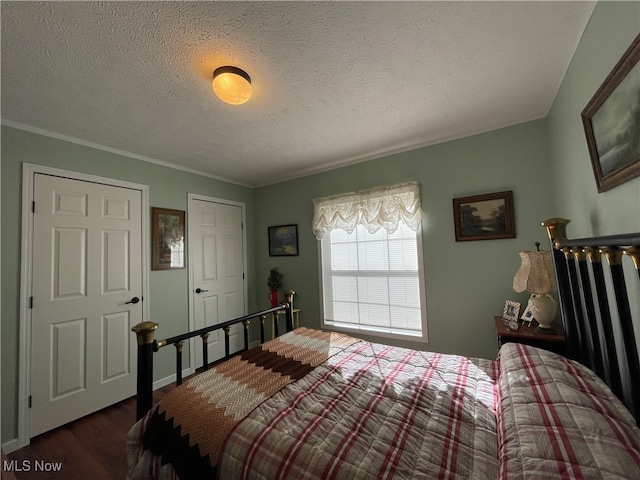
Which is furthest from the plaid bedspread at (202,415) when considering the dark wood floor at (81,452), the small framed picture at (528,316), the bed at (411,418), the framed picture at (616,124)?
the framed picture at (616,124)

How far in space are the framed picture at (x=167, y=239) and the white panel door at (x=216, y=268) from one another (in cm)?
13

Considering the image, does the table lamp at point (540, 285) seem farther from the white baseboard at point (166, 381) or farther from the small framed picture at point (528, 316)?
the white baseboard at point (166, 381)

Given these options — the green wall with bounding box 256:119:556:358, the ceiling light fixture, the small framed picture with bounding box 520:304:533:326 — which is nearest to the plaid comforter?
the small framed picture with bounding box 520:304:533:326

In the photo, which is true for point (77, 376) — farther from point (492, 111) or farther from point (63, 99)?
point (492, 111)

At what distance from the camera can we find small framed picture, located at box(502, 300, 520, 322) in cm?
194

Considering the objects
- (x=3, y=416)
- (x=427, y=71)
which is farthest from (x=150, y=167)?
(x=427, y=71)

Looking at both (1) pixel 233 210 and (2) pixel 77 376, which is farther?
(1) pixel 233 210

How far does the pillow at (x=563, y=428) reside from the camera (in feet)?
1.95

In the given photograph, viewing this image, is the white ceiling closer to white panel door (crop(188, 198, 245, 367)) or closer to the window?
the window

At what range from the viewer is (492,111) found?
6.75ft

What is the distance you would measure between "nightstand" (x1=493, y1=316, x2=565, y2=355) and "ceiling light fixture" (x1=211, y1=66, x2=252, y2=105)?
2.27 metres

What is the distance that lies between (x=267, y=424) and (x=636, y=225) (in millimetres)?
1642

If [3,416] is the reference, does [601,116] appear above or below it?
above

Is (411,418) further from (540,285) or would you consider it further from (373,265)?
(373,265)
